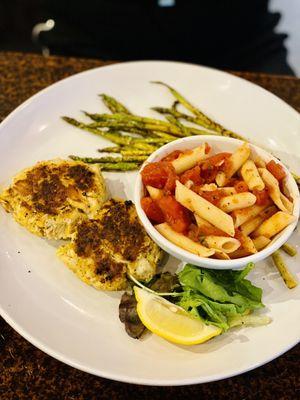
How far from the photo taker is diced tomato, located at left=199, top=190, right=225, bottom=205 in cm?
216

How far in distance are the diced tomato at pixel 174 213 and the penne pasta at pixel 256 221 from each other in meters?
0.26

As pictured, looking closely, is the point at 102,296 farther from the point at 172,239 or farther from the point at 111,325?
the point at 172,239

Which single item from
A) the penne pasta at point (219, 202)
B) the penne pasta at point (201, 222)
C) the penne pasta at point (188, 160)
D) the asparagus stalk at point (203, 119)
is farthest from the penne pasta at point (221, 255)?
the asparagus stalk at point (203, 119)

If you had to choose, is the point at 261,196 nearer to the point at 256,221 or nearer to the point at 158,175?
the point at 256,221

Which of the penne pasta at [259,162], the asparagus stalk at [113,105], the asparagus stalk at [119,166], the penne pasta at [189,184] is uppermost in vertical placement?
the penne pasta at [259,162]

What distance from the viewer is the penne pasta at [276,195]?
2164mm

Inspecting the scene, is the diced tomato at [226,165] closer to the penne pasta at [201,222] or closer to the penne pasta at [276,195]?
the penne pasta at [276,195]

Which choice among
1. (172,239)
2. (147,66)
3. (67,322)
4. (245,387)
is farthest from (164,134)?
(245,387)

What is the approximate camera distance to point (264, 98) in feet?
9.48

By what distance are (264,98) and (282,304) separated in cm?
134

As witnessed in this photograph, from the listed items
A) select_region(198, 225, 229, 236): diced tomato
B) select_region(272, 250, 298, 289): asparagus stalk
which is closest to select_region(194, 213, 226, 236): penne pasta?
select_region(198, 225, 229, 236): diced tomato

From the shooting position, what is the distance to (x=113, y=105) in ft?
9.56

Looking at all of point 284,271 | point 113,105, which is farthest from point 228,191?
point 113,105

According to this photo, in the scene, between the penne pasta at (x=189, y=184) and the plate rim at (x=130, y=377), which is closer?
the plate rim at (x=130, y=377)
